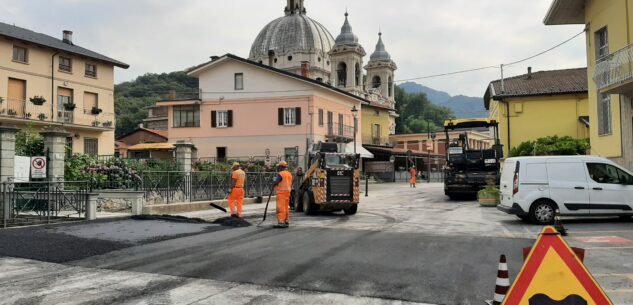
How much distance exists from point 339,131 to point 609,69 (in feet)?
109

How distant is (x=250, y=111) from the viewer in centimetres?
4456

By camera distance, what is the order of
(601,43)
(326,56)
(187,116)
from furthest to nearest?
(326,56), (187,116), (601,43)

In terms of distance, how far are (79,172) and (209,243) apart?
10798 millimetres

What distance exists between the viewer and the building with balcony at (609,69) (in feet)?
53.0

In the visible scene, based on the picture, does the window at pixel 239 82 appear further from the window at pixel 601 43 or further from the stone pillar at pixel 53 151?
the window at pixel 601 43

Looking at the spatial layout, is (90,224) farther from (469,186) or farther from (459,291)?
(469,186)

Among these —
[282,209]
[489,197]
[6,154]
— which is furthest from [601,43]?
[6,154]

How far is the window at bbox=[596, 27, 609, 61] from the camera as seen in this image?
1894 cm

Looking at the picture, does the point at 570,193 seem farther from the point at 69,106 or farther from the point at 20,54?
the point at 20,54

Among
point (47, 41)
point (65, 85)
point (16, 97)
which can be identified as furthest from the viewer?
point (65, 85)

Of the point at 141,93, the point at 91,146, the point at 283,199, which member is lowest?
the point at 283,199

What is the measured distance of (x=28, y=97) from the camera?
34875 millimetres

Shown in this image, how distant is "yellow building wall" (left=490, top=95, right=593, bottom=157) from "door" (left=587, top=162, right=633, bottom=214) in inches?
696

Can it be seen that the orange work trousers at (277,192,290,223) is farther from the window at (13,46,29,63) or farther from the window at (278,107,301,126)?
the window at (278,107,301,126)
